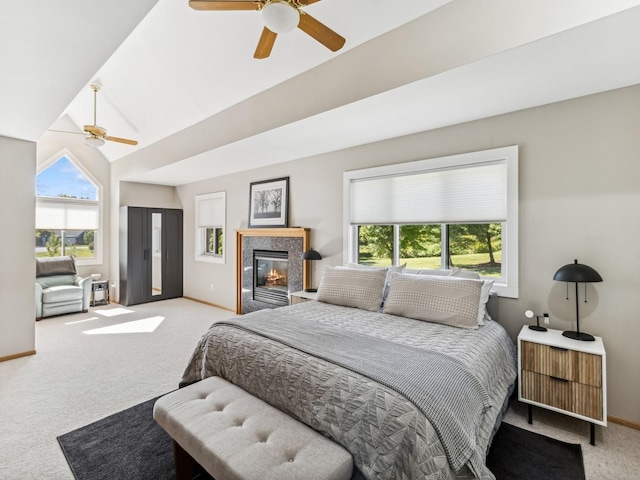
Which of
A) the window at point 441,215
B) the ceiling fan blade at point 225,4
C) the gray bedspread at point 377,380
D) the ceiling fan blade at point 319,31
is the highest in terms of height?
the ceiling fan blade at point 225,4

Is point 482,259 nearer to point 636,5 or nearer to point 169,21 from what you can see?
point 636,5

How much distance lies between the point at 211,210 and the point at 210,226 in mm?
318

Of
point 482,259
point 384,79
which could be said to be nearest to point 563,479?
point 482,259

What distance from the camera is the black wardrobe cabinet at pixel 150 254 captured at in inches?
242

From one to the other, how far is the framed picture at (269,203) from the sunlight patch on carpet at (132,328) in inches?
82.9

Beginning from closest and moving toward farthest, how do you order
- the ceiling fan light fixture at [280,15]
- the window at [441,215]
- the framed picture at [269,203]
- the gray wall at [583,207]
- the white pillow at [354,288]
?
the ceiling fan light fixture at [280,15], the gray wall at [583,207], the window at [441,215], the white pillow at [354,288], the framed picture at [269,203]

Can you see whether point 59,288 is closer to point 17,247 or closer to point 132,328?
point 132,328

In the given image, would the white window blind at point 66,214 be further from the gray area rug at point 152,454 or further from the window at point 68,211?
the gray area rug at point 152,454

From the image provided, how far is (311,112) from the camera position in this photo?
2951 millimetres

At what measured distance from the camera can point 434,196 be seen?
3.37 metres

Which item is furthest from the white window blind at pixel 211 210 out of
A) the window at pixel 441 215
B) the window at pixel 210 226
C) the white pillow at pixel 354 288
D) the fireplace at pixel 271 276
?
the white pillow at pixel 354 288

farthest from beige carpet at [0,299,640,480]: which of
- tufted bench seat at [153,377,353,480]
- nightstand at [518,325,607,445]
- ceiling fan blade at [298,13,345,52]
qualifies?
ceiling fan blade at [298,13,345,52]

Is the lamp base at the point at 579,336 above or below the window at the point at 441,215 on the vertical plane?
below

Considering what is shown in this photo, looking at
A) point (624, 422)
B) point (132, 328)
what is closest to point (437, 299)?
point (624, 422)
